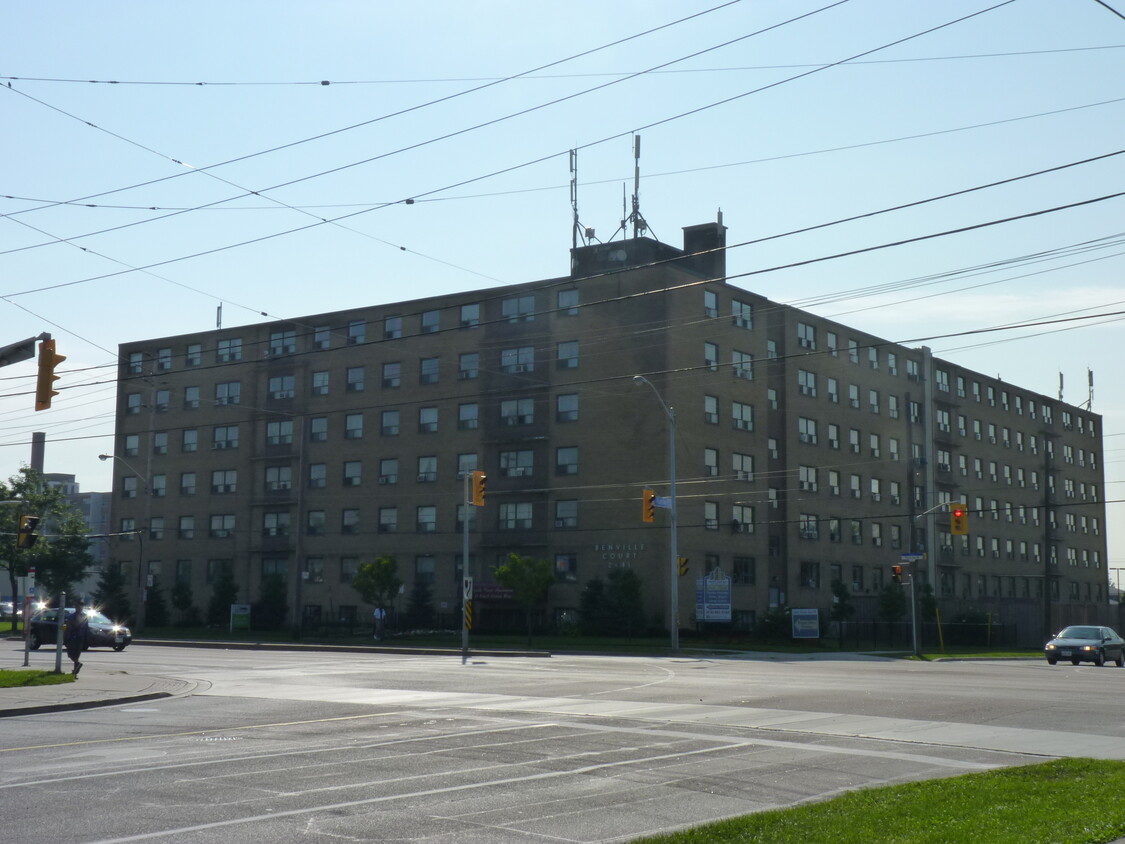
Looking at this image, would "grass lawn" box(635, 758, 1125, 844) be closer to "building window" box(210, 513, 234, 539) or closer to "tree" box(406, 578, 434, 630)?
"tree" box(406, 578, 434, 630)

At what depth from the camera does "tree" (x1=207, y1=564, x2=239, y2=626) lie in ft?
244

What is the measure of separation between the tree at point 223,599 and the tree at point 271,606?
226cm

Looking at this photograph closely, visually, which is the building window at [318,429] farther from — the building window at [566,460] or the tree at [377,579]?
the building window at [566,460]

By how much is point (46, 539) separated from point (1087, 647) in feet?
194

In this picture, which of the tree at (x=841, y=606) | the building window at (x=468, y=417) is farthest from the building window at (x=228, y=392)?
the tree at (x=841, y=606)

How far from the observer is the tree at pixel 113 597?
77.3 meters

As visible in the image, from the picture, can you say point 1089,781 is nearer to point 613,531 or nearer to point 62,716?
point 62,716

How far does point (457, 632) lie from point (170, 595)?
24230mm

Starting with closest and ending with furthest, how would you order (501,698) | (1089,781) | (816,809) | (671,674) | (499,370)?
(816,809) → (1089,781) → (501,698) → (671,674) → (499,370)

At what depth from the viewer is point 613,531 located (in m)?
62.8

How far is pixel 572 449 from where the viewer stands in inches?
2542

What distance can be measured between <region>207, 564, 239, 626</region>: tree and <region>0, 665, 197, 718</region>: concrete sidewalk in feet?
155

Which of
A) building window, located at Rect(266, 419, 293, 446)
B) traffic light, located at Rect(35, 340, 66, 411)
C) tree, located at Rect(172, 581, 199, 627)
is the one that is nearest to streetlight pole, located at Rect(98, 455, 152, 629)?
tree, located at Rect(172, 581, 199, 627)

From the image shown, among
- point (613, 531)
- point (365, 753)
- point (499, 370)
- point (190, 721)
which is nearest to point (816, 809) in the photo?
point (365, 753)
